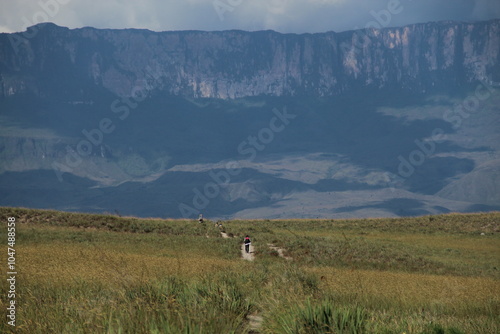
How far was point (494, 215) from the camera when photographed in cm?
7919

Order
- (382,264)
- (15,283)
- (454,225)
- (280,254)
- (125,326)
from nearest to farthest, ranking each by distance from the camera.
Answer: (125,326) → (15,283) → (382,264) → (280,254) → (454,225)

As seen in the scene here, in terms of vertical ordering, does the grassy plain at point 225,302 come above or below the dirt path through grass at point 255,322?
above

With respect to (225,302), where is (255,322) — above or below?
below

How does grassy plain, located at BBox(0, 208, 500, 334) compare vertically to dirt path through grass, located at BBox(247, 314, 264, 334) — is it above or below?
above

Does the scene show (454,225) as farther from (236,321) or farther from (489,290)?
(236,321)

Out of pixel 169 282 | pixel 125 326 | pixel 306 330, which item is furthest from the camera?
pixel 169 282

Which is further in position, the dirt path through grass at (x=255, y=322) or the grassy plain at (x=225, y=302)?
the dirt path through grass at (x=255, y=322)

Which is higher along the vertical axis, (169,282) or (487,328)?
(169,282)

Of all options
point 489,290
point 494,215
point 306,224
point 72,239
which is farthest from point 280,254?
point 494,215

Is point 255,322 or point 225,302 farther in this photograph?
point 255,322

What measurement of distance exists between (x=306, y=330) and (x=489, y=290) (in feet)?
36.9

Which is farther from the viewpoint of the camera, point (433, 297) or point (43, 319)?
point (433, 297)

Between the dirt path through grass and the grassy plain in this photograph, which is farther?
the dirt path through grass

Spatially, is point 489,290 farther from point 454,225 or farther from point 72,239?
point 454,225
